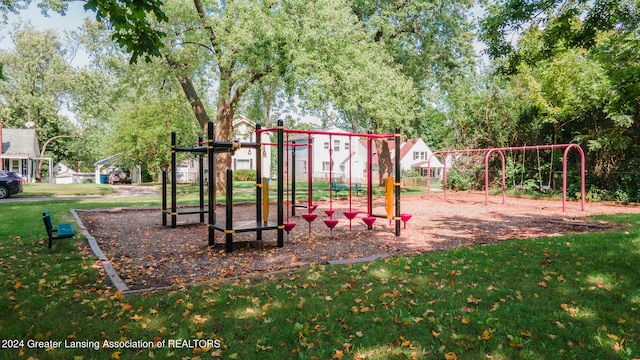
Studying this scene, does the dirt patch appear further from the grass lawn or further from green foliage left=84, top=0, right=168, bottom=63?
green foliage left=84, top=0, right=168, bottom=63

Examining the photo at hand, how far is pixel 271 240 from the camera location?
9742mm

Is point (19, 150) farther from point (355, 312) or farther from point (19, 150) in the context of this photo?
point (355, 312)

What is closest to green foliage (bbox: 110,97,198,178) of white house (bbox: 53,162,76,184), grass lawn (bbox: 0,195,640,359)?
white house (bbox: 53,162,76,184)

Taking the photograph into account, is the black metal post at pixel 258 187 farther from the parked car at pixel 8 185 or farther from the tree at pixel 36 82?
the tree at pixel 36 82

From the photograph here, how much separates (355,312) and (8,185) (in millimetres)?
22945

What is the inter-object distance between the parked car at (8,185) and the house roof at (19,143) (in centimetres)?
1812

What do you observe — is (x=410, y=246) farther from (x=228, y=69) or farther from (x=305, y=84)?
(x=228, y=69)

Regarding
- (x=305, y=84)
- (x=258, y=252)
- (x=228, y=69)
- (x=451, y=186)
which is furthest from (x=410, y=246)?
(x=451, y=186)

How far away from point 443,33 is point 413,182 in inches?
661

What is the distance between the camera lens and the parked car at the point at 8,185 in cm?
2106

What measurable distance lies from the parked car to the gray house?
59.3 ft

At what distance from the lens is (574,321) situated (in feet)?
14.5

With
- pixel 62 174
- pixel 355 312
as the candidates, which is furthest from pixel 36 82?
pixel 355 312

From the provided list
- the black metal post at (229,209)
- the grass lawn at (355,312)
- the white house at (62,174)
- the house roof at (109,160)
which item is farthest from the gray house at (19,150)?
the grass lawn at (355,312)
